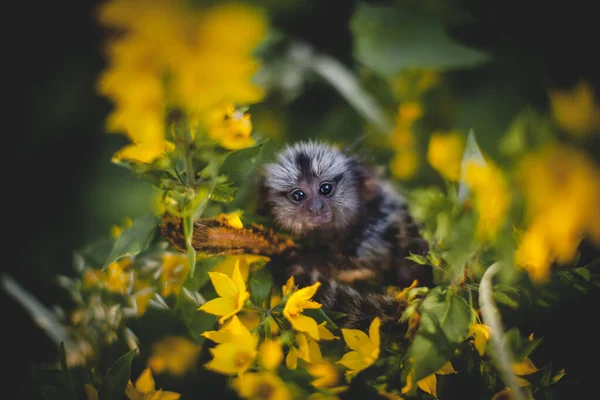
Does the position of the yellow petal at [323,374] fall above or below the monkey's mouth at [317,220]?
below

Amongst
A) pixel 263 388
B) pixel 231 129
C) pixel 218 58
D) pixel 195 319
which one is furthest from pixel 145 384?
pixel 218 58

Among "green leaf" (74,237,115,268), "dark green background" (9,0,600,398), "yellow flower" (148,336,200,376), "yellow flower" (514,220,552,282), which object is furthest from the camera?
"dark green background" (9,0,600,398)

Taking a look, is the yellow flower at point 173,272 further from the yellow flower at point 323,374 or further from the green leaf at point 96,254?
the yellow flower at point 323,374

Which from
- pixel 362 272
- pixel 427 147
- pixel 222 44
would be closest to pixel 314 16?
pixel 427 147

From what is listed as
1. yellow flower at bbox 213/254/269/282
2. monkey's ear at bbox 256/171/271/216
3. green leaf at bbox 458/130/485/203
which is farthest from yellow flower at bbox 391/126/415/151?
yellow flower at bbox 213/254/269/282

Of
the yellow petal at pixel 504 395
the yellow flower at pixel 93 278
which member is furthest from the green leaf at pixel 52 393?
the yellow petal at pixel 504 395

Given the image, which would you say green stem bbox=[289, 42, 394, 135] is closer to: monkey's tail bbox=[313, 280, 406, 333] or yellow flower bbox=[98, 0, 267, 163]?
monkey's tail bbox=[313, 280, 406, 333]
